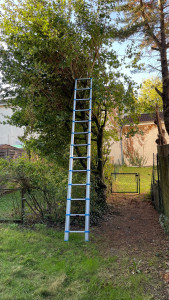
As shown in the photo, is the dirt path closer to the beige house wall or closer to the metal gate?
the metal gate

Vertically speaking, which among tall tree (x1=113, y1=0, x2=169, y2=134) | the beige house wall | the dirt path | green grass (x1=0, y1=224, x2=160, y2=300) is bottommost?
green grass (x1=0, y1=224, x2=160, y2=300)

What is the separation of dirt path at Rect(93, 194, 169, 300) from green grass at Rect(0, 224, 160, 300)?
19 centimetres

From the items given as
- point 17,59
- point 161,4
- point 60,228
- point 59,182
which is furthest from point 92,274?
point 161,4

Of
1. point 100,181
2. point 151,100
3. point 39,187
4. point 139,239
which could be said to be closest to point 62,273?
point 139,239

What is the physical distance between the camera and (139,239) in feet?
15.8

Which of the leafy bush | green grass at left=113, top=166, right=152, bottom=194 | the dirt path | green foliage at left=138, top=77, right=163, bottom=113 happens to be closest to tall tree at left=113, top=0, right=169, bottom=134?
green foliage at left=138, top=77, right=163, bottom=113

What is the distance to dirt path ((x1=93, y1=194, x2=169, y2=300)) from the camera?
10.8ft

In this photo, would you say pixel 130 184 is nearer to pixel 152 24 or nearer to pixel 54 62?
pixel 152 24

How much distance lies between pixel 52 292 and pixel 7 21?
5.52 meters

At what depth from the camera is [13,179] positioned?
5.77 meters

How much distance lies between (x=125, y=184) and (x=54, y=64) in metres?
7.25

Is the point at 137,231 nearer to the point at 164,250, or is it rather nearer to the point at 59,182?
the point at 164,250

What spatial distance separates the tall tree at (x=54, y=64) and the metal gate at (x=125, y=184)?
3549mm

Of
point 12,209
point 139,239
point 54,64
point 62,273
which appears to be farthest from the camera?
point 12,209
